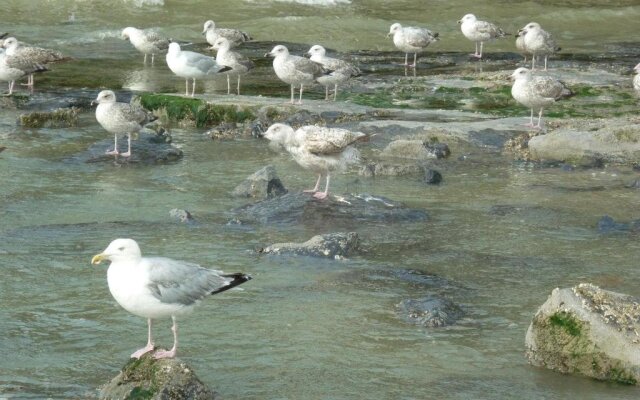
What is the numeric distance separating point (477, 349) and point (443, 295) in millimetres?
1310

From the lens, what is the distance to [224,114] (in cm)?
1825

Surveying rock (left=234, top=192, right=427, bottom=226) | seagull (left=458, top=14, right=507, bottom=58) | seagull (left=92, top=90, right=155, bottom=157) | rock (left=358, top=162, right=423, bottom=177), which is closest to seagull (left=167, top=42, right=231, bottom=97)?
seagull (left=92, top=90, right=155, bottom=157)

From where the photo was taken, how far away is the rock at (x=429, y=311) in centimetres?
945

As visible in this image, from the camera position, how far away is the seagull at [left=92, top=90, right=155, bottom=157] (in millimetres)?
15773

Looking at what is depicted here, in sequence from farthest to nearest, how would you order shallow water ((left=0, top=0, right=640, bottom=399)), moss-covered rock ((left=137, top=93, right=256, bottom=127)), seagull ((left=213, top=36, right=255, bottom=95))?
seagull ((left=213, top=36, right=255, bottom=95)), moss-covered rock ((left=137, top=93, right=256, bottom=127)), shallow water ((left=0, top=0, right=640, bottom=399))

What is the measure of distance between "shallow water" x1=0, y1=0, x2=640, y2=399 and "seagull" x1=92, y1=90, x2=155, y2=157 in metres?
0.68

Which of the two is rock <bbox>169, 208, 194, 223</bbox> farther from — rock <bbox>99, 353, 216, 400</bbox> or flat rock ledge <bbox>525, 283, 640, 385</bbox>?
flat rock ledge <bbox>525, 283, 640, 385</bbox>

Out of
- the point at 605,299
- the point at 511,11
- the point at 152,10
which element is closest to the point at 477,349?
the point at 605,299

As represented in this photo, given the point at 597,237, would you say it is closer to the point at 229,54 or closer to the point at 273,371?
the point at 273,371

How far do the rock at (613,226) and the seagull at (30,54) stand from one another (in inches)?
457

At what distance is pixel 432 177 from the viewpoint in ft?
47.9

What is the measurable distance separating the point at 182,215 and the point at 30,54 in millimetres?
9327

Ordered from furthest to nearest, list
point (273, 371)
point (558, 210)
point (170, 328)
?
point (558, 210), point (170, 328), point (273, 371)

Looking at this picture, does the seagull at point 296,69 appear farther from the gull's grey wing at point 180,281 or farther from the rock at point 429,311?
the gull's grey wing at point 180,281
